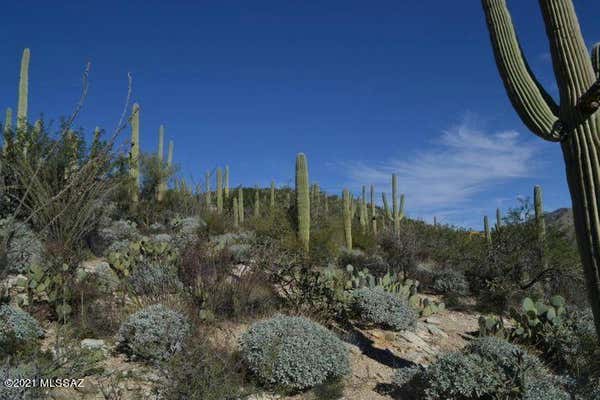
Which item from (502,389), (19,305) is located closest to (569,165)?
(502,389)

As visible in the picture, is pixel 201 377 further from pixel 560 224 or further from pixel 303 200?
pixel 560 224

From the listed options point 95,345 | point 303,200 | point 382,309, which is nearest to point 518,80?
point 382,309

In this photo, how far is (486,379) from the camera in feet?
13.8

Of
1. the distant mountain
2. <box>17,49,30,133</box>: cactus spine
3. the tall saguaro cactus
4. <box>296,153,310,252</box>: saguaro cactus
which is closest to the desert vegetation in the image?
the tall saguaro cactus

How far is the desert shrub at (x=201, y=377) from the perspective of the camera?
3607 millimetres

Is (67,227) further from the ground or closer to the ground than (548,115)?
closer to the ground

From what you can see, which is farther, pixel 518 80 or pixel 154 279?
pixel 154 279

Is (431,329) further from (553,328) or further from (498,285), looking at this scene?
(498,285)

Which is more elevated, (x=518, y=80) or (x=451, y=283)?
(x=518, y=80)

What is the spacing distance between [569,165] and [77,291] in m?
5.66

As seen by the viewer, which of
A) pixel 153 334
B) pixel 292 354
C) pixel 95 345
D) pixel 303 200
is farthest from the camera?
pixel 303 200

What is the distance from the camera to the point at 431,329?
23.4 ft

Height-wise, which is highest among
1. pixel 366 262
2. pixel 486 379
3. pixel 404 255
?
pixel 404 255

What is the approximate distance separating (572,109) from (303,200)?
801 centimetres
